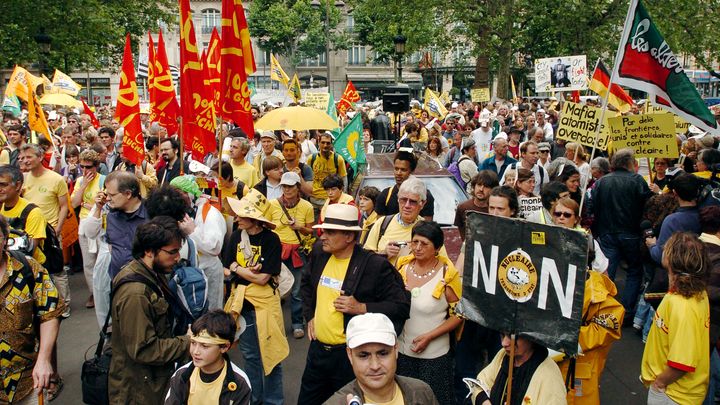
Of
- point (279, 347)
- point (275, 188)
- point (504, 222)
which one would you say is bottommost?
point (279, 347)

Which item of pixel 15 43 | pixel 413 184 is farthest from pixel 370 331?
pixel 15 43

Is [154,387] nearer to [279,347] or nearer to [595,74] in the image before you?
[279,347]

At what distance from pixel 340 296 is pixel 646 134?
192 inches

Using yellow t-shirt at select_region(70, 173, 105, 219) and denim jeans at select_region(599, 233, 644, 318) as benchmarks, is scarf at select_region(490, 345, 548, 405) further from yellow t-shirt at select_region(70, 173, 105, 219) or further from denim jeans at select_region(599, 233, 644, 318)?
yellow t-shirt at select_region(70, 173, 105, 219)

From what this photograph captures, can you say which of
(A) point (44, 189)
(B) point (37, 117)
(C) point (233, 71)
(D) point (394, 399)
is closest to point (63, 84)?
(B) point (37, 117)

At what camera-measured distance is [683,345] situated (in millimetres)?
3857

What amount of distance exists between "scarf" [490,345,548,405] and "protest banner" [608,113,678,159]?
4.79 meters

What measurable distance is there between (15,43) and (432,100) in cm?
1911

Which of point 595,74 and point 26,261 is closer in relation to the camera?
point 26,261

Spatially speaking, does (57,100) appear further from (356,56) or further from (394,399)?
(356,56)

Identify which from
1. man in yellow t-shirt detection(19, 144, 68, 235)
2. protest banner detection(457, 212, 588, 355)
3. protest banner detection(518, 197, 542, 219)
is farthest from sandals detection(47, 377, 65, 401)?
protest banner detection(518, 197, 542, 219)

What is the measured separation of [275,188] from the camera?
778 centimetres


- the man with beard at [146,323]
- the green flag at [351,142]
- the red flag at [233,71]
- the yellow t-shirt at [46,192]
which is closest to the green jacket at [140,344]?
Answer: the man with beard at [146,323]

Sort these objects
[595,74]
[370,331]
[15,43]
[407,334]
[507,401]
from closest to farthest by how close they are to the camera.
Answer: [370,331] < [507,401] < [407,334] < [595,74] < [15,43]
